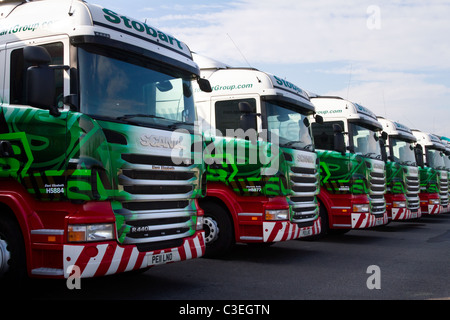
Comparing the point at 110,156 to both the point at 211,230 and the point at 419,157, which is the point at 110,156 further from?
the point at 419,157

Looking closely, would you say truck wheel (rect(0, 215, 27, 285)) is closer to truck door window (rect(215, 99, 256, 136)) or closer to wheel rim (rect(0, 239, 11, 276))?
wheel rim (rect(0, 239, 11, 276))

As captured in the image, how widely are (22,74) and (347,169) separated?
711 cm

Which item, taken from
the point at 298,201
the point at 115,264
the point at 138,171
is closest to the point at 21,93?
the point at 138,171

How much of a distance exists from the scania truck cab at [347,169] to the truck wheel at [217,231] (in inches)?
→ 130

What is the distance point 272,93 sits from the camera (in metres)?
8.31

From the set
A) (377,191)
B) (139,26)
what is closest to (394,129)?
(377,191)

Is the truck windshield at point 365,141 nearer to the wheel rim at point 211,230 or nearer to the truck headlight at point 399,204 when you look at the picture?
the truck headlight at point 399,204

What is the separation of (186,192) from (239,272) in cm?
187

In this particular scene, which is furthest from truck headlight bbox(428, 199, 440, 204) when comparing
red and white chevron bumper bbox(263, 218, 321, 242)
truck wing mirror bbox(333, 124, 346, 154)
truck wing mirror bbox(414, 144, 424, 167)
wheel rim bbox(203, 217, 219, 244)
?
wheel rim bbox(203, 217, 219, 244)

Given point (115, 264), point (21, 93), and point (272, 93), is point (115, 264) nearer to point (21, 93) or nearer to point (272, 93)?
point (21, 93)

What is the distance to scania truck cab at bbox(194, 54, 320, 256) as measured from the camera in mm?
7867

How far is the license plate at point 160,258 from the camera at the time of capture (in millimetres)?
5292

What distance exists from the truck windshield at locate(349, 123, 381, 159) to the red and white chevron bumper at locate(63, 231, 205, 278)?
6722 millimetres
